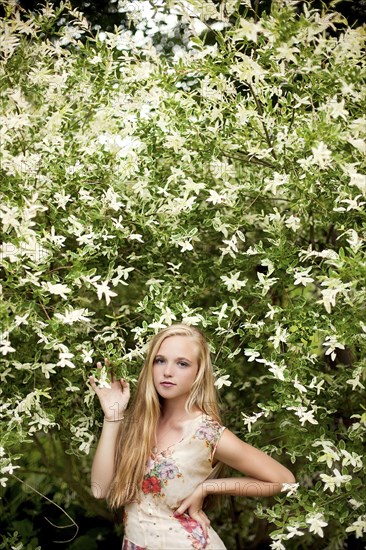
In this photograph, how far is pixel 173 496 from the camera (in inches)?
100

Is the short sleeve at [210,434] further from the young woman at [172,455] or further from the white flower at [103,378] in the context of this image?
the white flower at [103,378]

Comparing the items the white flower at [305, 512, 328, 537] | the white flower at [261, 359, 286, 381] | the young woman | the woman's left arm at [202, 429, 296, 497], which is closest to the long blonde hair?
the young woman

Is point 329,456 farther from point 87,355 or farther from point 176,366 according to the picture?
point 87,355

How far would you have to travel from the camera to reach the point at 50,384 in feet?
10.8

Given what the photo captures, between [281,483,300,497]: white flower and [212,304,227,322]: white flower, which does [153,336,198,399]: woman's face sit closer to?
[212,304,227,322]: white flower

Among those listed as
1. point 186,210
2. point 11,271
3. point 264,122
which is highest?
point 264,122

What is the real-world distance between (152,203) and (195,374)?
742 mm

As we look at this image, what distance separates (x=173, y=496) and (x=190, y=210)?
1085 millimetres

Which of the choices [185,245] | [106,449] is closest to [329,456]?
[106,449]

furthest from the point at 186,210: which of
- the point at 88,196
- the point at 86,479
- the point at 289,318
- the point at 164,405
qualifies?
the point at 86,479

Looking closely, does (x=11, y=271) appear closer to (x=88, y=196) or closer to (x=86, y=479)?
(x=88, y=196)

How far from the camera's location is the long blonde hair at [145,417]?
102 inches

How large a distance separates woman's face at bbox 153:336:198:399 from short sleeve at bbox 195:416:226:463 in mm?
147

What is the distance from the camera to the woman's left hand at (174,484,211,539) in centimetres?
254
